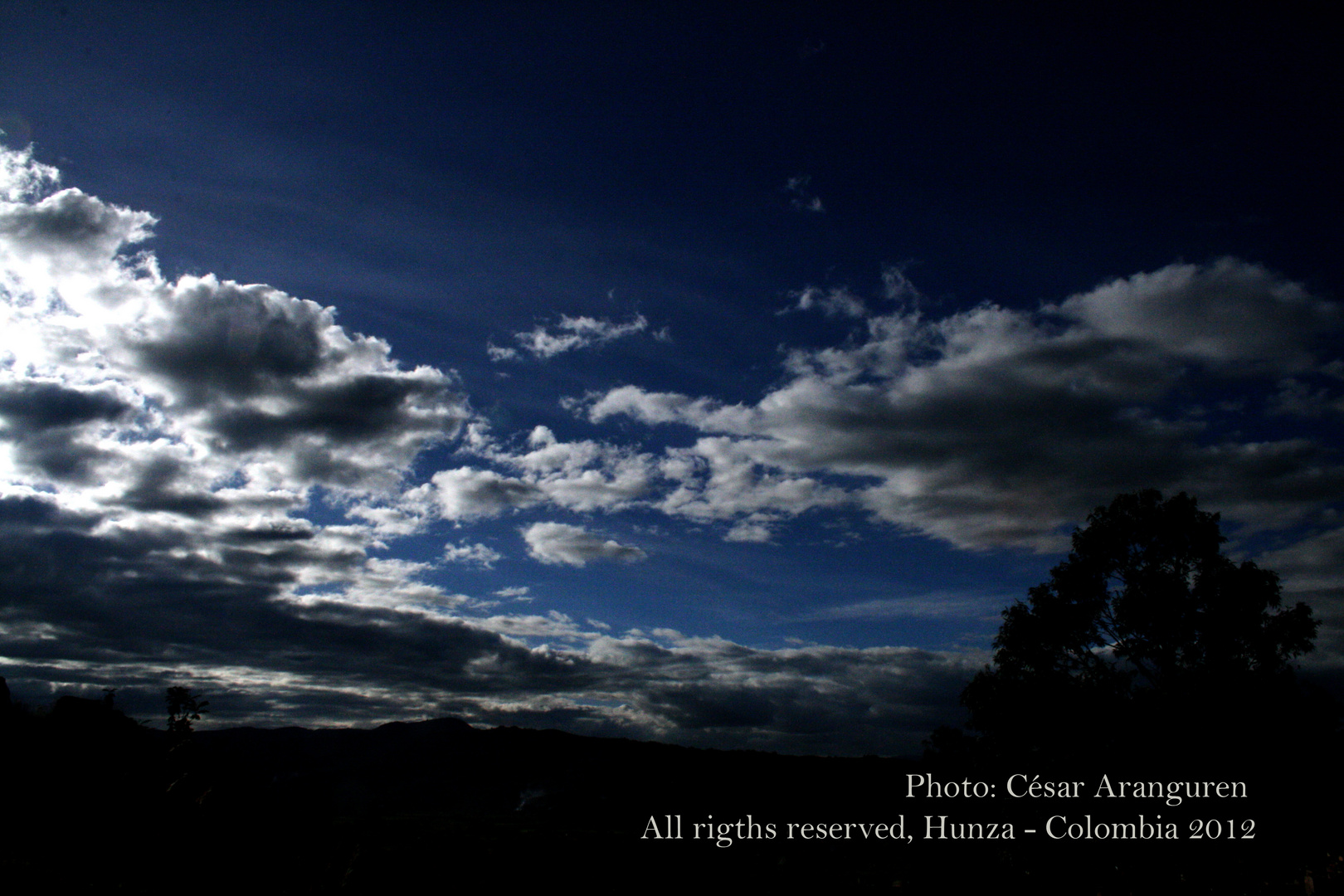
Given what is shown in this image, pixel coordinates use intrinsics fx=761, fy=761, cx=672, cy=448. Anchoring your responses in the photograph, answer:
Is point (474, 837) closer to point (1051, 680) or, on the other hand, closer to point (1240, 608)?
point (1051, 680)

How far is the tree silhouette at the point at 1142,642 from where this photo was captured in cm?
3469

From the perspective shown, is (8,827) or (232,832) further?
(8,827)

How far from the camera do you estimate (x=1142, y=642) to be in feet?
123

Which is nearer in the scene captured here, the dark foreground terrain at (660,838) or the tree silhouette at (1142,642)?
the dark foreground terrain at (660,838)

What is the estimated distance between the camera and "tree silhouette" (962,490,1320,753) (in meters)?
34.7

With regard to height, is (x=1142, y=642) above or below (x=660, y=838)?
above

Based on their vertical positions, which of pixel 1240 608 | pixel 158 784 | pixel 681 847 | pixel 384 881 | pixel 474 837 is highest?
pixel 1240 608

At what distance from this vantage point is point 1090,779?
115ft

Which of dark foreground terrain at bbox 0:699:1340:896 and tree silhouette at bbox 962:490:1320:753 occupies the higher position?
tree silhouette at bbox 962:490:1320:753

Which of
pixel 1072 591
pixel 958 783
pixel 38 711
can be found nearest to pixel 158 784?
pixel 958 783

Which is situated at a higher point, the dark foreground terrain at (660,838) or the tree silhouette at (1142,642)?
the tree silhouette at (1142,642)

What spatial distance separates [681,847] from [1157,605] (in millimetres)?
58415

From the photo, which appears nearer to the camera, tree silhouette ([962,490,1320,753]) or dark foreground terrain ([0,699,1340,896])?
dark foreground terrain ([0,699,1340,896])

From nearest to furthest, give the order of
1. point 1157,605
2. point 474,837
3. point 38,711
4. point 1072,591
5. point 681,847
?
point 1157,605, point 1072,591, point 38,711, point 681,847, point 474,837
